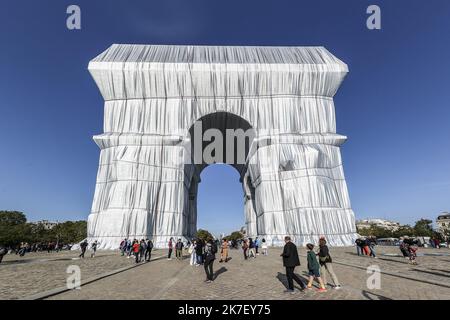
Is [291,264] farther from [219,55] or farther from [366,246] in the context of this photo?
[219,55]

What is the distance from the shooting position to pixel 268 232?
95.8 feet

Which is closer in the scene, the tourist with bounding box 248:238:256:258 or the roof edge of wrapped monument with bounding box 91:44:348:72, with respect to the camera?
the tourist with bounding box 248:238:256:258

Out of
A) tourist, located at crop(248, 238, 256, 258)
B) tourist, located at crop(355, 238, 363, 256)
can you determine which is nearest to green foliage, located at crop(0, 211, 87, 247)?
tourist, located at crop(248, 238, 256, 258)

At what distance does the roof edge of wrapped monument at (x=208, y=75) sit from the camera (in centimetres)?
3183

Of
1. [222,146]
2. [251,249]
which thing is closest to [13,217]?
[222,146]

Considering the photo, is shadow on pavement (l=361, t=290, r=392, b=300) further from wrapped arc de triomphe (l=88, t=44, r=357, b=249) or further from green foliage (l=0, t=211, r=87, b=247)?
green foliage (l=0, t=211, r=87, b=247)

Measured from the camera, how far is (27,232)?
5812 centimetres

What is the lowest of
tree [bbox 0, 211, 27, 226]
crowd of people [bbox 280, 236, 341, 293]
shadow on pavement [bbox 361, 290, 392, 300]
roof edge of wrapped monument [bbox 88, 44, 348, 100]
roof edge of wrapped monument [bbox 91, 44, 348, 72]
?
shadow on pavement [bbox 361, 290, 392, 300]

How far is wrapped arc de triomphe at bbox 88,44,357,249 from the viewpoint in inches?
1143

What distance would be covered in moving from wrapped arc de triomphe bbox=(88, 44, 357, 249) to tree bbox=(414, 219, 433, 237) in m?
74.4
